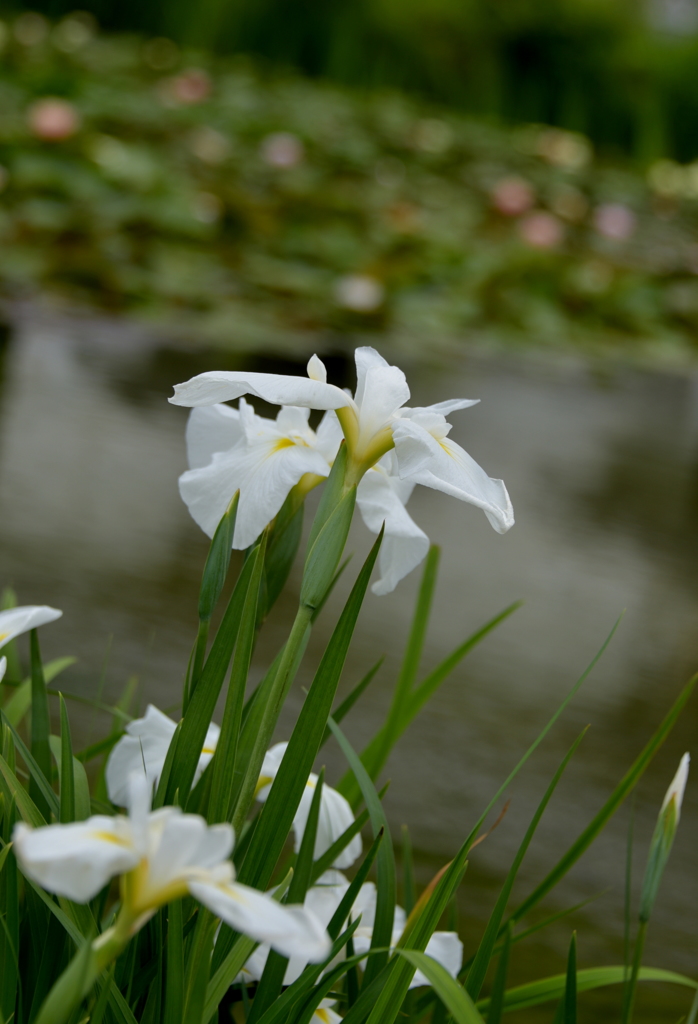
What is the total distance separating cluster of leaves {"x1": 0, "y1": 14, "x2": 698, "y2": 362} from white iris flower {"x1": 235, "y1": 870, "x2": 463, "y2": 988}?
1.89 m

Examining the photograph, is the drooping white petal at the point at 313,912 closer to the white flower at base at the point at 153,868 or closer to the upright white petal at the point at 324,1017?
the upright white petal at the point at 324,1017

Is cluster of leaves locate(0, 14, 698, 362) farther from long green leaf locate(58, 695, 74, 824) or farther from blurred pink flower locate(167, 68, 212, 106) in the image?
long green leaf locate(58, 695, 74, 824)

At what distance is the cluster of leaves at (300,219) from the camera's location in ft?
8.52

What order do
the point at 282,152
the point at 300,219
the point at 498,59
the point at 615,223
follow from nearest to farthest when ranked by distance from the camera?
1. the point at 300,219
2. the point at 282,152
3. the point at 615,223
4. the point at 498,59

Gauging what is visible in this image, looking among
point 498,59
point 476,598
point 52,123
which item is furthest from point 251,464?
point 498,59

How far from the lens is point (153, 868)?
29 centimetres

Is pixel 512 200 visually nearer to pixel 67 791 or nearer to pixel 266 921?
pixel 67 791

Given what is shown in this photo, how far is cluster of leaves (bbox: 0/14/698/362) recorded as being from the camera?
260 cm

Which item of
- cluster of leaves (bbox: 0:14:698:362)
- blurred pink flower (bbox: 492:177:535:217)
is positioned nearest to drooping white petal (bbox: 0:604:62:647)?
cluster of leaves (bbox: 0:14:698:362)

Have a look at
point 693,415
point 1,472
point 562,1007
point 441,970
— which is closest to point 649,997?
point 562,1007

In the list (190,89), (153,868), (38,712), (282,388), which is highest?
(190,89)

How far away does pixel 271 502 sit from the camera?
18.3 inches

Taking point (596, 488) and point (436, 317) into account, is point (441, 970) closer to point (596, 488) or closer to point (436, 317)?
point (596, 488)

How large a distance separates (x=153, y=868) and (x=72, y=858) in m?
0.03
